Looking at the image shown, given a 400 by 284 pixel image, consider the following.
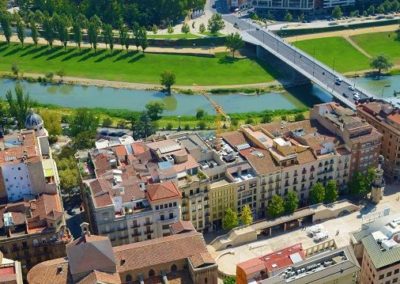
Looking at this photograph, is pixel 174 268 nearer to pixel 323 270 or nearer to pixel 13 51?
pixel 323 270

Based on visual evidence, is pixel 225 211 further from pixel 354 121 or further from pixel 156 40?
pixel 156 40

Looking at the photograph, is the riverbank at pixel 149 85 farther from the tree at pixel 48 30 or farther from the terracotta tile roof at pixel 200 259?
the terracotta tile roof at pixel 200 259

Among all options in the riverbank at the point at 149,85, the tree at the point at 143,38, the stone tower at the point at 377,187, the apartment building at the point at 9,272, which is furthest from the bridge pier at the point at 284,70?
the apartment building at the point at 9,272

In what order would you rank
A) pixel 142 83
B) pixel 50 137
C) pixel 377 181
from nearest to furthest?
pixel 377 181 → pixel 50 137 → pixel 142 83

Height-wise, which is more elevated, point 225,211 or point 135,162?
point 135,162

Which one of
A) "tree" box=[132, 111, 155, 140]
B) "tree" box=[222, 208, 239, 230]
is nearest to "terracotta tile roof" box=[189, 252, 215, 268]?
"tree" box=[222, 208, 239, 230]

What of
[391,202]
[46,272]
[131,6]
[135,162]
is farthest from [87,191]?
[131,6]

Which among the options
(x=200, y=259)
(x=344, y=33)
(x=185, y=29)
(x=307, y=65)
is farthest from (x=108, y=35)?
(x=200, y=259)

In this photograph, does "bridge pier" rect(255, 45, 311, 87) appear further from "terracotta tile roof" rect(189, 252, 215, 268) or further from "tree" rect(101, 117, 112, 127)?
"terracotta tile roof" rect(189, 252, 215, 268)
